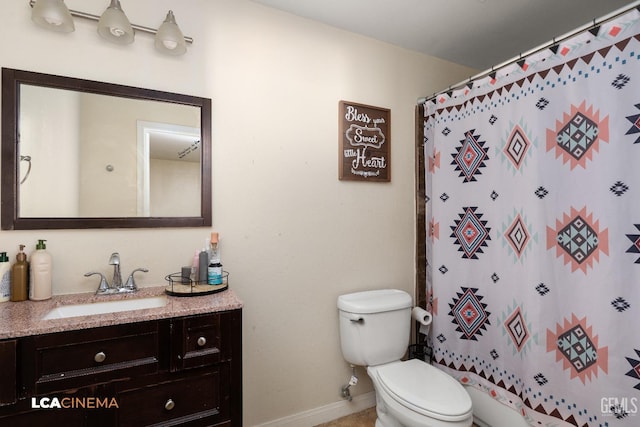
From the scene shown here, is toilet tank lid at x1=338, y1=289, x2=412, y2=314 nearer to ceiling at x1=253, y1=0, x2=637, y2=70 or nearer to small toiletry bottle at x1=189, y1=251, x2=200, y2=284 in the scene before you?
small toiletry bottle at x1=189, y1=251, x2=200, y2=284

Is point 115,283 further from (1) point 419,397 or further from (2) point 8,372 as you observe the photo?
(1) point 419,397

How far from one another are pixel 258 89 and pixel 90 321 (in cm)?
134

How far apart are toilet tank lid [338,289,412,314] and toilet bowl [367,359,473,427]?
0.31m

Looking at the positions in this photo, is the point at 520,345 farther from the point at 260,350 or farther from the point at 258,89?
the point at 258,89

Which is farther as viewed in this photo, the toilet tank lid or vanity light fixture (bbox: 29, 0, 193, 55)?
the toilet tank lid

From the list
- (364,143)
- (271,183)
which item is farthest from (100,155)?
(364,143)

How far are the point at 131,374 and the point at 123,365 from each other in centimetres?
4

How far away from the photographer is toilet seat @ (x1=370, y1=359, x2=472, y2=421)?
1.44 metres

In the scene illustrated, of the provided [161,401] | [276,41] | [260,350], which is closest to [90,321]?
[161,401]

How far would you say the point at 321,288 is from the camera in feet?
6.65

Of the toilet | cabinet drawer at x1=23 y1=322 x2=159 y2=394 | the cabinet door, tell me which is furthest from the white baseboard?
the cabinet door

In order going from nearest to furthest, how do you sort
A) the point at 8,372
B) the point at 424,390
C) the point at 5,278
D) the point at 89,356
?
the point at 8,372 < the point at 89,356 < the point at 5,278 < the point at 424,390

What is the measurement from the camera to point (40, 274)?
4.43 ft

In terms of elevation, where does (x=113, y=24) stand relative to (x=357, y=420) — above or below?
above
